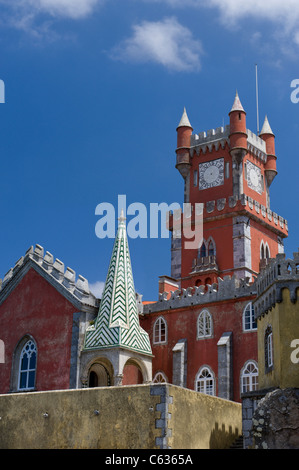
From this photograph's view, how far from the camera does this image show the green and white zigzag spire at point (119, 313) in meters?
30.9

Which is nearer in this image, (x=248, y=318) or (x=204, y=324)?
(x=248, y=318)

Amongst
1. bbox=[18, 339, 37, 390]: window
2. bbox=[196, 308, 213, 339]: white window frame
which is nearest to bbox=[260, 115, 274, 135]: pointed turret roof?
bbox=[196, 308, 213, 339]: white window frame

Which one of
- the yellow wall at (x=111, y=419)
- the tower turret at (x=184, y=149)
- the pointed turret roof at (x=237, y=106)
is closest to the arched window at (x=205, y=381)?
the yellow wall at (x=111, y=419)

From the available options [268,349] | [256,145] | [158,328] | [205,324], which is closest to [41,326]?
[158,328]

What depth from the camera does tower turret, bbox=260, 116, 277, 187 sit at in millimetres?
51750

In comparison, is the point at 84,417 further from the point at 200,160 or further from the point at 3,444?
the point at 200,160

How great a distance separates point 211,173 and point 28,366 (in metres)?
21.5

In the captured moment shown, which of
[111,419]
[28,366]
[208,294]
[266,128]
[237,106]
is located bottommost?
[111,419]

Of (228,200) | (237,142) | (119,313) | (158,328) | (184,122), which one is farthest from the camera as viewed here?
(184,122)

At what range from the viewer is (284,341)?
2141cm

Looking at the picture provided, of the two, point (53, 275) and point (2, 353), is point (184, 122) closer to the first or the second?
point (53, 275)
